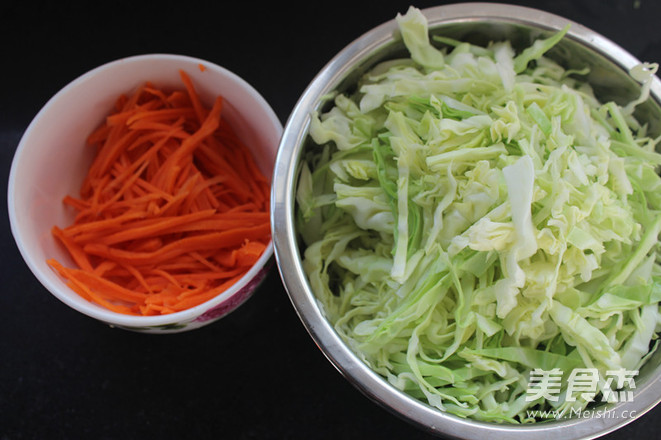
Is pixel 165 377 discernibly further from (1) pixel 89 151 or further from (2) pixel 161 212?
(1) pixel 89 151

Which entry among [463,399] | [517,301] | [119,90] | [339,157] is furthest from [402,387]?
[119,90]

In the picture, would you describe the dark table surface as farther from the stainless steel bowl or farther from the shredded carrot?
the stainless steel bowl

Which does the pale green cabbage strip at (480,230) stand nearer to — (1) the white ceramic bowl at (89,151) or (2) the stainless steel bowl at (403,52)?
(2) the stainless steel bowl at (403,52)

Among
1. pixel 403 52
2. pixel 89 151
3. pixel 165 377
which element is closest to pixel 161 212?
pixel 89 151

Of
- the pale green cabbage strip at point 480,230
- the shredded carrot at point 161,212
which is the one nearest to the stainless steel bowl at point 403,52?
the pale green cabbage strip at point 480,230

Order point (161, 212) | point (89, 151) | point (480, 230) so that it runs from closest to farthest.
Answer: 1. point (480, 230)
2. point (161, 212)
3. point (89, 151)

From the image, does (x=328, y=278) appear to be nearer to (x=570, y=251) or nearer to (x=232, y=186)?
(x=232, y=186)
